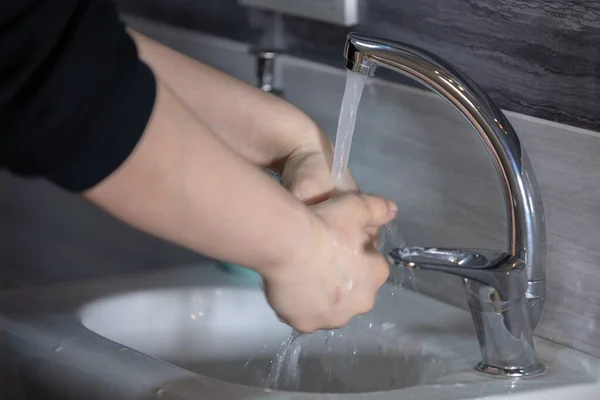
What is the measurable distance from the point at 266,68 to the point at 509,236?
11.8 inches

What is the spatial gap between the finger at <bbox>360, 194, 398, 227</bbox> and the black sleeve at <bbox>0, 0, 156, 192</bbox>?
0.69ft

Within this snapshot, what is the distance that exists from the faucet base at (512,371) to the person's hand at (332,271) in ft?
0.32

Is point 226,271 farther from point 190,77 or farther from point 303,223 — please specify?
point 303,223

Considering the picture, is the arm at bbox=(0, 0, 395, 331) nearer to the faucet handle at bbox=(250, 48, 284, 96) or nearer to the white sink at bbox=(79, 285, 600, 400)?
the white sink at bbox=(79, 285, 600, 400)

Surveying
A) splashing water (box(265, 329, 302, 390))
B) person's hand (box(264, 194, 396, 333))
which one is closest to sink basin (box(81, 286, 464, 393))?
splashing water (box(265, 329, 302, 390))

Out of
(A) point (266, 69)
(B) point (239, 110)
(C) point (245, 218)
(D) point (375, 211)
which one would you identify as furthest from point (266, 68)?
(C) point (245, 218)

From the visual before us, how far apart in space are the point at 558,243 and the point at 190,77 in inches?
11.0

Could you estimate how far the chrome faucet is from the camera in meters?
0.58

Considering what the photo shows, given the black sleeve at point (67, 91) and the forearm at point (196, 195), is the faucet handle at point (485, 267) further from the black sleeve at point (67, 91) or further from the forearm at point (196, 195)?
the black sleeve at point (67, 91)

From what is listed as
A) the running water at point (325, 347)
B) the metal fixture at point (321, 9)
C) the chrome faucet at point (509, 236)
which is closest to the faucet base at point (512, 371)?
the chrome faucet at point (509, 236)

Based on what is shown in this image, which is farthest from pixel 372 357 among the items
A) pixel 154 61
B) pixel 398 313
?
pixel 154 61

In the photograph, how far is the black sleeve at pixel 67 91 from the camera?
400 millimetres

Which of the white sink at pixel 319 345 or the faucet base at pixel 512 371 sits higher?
the faucet base at pixel 512 371

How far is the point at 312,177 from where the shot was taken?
0.65 m
